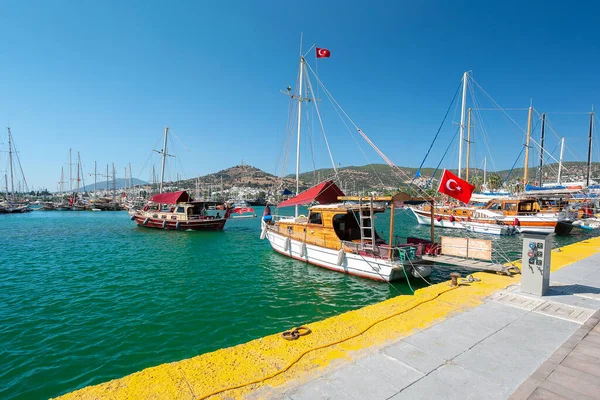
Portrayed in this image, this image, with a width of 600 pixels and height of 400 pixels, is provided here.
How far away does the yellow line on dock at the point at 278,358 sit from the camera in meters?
4.37

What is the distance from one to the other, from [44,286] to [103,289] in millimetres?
3120

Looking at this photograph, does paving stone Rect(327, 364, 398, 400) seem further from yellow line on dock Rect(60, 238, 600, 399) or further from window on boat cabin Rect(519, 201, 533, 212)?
window on boat cabin Rect(519, 201, 533, 212)

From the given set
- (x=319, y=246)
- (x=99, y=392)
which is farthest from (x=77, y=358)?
(x=319, y=246)

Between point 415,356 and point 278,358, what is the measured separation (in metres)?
2.39

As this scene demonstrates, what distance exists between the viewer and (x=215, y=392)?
4.23 metres

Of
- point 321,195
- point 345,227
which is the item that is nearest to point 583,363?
point 345,227

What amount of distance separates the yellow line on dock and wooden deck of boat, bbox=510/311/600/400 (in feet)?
7.04

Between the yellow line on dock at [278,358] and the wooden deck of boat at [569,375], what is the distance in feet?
7.04

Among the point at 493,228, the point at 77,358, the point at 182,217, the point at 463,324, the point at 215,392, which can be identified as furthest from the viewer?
the point at 182,217

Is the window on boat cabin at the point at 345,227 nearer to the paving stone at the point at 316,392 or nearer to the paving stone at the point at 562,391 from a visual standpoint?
the paving stone at the point at 316,392

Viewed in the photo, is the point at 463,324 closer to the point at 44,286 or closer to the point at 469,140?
the point at 44,286

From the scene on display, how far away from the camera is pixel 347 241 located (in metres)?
15.7

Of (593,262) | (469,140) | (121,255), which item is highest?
(469,140)

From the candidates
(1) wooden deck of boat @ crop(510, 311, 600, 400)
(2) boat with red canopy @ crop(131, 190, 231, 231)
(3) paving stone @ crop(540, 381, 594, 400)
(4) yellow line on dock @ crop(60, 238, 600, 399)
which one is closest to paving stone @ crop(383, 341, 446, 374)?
(4) yellow line on dock @ crop(60, 238, 600, 399)
